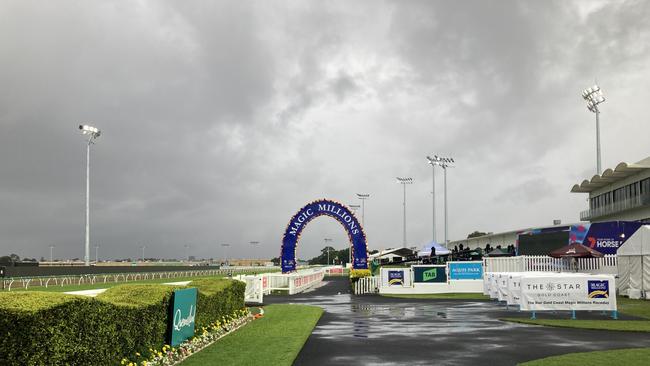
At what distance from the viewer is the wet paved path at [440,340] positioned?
13.3 m

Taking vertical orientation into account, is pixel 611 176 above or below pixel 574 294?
above

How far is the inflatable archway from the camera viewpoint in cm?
4366

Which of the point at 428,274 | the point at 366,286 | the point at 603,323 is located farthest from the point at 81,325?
the point at 428,274

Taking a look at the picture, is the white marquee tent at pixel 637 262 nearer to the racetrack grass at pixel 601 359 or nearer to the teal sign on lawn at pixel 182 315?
the racetrack grass at pixel 601 359

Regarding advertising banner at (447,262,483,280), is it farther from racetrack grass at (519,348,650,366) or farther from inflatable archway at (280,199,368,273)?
racetrack grass at (519,348,650,366)

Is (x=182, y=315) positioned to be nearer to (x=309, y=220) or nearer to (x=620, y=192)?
(x=309, y=220)

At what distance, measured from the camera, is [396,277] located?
128 ft

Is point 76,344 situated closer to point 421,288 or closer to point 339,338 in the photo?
point 339,338

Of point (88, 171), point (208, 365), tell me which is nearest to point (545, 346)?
point (208, 365)

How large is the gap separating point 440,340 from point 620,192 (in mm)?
60575

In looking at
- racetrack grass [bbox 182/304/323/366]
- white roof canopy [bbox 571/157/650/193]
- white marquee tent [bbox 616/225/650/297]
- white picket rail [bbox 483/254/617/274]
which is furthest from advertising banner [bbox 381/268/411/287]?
white roof canopy [bbox 571/157/650/193]

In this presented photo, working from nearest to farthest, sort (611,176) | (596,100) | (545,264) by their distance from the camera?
(545,264)
(611,176)
(596,100)

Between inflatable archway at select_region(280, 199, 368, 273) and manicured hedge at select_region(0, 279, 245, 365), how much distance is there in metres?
31.1

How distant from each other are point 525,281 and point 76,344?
17.9m
